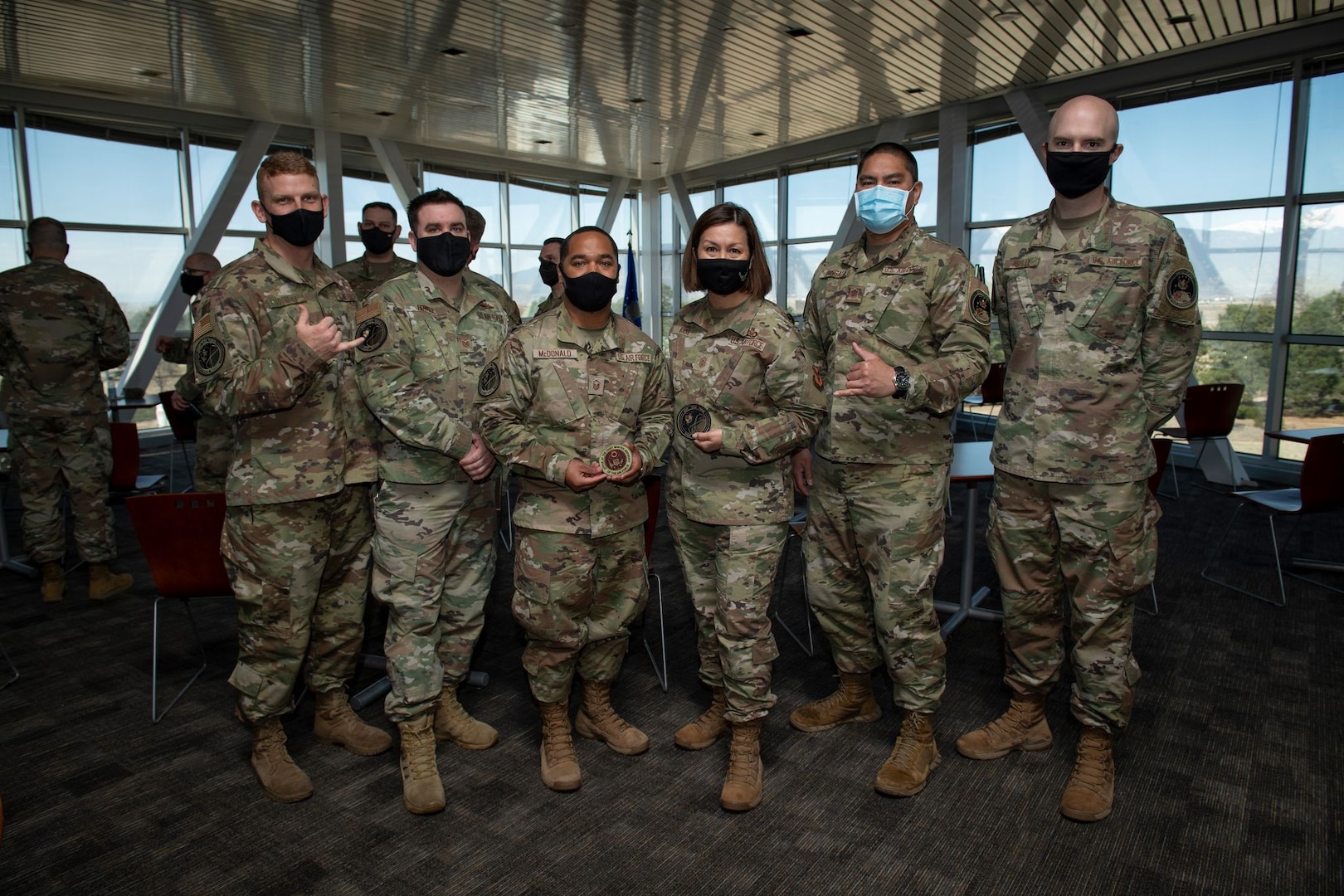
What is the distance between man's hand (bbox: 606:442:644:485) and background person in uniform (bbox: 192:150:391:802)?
88 centimetres

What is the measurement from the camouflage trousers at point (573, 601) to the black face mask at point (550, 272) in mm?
3313

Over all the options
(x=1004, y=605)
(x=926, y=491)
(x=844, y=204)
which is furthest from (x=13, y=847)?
(x=844, y=204)

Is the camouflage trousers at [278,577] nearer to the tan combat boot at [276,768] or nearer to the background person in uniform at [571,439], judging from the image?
the tan combat boot at [276,768]

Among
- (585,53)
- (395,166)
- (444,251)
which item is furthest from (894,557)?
(395,166)

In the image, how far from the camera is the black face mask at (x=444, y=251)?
8.70 feet

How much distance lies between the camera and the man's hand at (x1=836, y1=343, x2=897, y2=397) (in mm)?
2240

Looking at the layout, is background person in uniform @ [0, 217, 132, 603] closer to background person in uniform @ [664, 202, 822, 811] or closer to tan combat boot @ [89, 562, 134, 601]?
tan combat boot @ [89, 562, 134, 601]

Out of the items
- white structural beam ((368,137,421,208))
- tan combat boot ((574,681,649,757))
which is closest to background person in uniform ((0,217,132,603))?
tan combat boot ((574,681,649,757))

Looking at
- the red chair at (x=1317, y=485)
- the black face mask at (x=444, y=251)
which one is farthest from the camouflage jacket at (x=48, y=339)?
the red chair at (x=1317, y=485)

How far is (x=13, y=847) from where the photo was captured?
2.32m

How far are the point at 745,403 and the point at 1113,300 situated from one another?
3.70 feet

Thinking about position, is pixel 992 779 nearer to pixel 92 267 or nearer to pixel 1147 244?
pixel 1147 244

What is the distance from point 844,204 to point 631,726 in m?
10.5

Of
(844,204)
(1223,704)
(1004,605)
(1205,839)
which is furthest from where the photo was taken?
(844,204)
